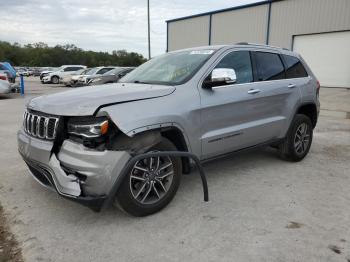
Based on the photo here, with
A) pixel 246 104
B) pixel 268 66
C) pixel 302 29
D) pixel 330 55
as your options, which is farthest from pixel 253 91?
pixel 302 29

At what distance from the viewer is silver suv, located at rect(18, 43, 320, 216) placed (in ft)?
10.0

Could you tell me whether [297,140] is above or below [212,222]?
above

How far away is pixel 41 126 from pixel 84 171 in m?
0.75

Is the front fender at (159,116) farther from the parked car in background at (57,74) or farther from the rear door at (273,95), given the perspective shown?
the parked car in background at (57,74)

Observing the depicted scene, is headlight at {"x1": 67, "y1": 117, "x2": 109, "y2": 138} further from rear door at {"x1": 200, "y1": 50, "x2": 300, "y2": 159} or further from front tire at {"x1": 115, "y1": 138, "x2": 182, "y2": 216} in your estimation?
rear door at {"x1": 200, "y1": 50, "x2": 300, "y2": 159}

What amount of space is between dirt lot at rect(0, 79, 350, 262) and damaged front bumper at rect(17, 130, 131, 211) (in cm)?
41

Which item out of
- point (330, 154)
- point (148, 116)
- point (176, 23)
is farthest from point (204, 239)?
point (176, 23)

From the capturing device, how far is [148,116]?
3287 millimetres

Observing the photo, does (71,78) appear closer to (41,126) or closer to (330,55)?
(330,55)

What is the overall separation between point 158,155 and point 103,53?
10813cm

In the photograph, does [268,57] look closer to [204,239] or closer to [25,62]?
[204,239]

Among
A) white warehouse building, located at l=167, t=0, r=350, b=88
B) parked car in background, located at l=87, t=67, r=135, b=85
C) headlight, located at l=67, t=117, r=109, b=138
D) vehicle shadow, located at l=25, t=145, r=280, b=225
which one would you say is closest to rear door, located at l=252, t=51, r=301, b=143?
vehicle shadow, located at l=25, t=145, r=280, b=225

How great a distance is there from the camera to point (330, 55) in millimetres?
20422

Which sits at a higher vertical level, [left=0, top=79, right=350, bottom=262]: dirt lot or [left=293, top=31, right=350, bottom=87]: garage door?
[left=293, top=31, right=350, bottom=87]: garage door
